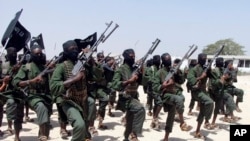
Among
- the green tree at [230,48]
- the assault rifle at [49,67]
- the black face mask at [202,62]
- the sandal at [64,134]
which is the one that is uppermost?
the green tree at [230,48]

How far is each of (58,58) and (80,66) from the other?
2374 millimetres

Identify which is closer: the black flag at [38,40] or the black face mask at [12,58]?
the black face mask at [12,58]

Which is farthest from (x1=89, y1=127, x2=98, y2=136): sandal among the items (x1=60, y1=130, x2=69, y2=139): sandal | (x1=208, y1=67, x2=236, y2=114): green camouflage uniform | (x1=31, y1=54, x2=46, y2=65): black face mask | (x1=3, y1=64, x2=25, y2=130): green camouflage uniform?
(x1=208, y1=67, x2=236, y2=114): green camouflage uniform

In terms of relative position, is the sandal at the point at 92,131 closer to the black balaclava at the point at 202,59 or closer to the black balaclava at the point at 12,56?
the black balaclava at the point at 12,56

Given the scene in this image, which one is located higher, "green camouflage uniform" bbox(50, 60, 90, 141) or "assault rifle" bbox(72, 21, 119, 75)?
"assault rifle" bbox(72, 21, 119, 75)

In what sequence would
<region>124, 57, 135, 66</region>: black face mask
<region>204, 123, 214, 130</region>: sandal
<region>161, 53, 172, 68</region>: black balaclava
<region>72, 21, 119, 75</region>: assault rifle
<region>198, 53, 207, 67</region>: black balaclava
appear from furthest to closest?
<region>204, 123, 214, 130</region>: sandal, <region>198, 53, 207, 67</region>: black balaclava, <region>161, 53, 172, 68</region>: black balaclava, <region>124, 57, 135, 66</region>: black face mask, <region>72, 21, 119, 75</region>: assault rifle

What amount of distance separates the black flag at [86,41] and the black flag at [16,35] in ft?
7.43

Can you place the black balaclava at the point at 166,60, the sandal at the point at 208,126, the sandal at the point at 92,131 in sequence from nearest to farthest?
the black balaclava at the point at 166,60
the sandal at the point at 92,131
the sandal at the point at 208,126

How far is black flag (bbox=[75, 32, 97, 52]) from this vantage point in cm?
743

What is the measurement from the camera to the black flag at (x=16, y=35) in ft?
29.7

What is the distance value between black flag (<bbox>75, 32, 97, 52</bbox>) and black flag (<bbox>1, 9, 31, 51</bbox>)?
2.27 meters

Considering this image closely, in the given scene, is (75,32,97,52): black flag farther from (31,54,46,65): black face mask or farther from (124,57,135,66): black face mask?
(124,57,135,66): black face mask

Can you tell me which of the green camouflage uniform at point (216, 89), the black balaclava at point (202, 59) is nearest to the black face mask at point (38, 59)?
the black balaclava at point (202, 59)

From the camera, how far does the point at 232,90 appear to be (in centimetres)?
1196
